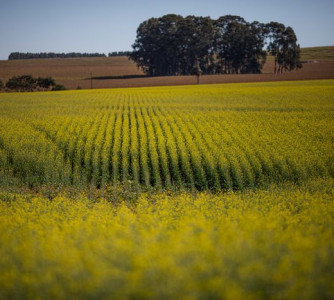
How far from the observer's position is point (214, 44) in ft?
315

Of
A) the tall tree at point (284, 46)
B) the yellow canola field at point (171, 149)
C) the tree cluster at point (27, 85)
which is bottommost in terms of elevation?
Answer: the yellow canola field at point (171, 149)

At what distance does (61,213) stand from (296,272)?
6.14 m

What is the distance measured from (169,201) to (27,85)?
56.4 meters

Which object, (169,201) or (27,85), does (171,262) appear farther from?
(27,85)

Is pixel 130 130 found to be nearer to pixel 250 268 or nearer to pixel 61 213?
pixel 61 213

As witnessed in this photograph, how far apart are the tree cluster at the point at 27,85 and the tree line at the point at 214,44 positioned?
39584mm

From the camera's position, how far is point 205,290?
406 cm

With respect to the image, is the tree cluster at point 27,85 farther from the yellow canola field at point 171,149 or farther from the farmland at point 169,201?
the yellow canola field at point 171,149

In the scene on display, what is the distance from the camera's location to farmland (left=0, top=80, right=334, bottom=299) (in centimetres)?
Result: 429

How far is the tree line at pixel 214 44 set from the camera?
9225 cm

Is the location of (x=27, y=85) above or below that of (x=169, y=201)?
above

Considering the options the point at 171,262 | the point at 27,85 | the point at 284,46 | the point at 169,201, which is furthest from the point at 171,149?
the point at 284,46

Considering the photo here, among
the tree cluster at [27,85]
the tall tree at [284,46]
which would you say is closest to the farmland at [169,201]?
the tree cluster at [27,85]

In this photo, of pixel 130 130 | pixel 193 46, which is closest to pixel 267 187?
pixel 130 130
